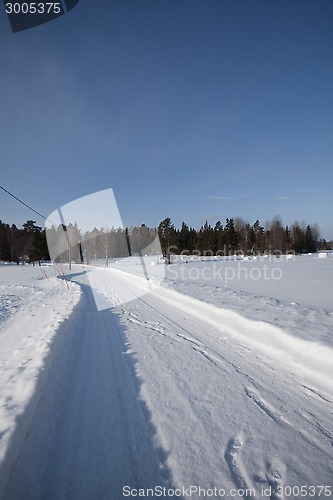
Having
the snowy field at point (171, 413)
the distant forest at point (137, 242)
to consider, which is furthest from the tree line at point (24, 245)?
the snowy field at point (171, 413)

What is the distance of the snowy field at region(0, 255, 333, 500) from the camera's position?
76.3 inches

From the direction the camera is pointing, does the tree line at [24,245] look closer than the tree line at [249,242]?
Yes

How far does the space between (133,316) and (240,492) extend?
18.1ft

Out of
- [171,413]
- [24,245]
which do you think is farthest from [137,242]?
[171,413]

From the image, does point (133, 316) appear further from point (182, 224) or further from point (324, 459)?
point (182, 224)

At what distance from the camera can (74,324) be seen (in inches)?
248

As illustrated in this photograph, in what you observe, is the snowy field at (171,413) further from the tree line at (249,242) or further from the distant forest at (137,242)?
the tree line at (249,242)

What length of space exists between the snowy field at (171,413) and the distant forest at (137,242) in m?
42.8

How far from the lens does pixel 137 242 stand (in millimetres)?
65688

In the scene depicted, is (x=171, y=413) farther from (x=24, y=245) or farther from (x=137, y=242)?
(x=137, y=242)

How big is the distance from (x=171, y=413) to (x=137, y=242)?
63756mm

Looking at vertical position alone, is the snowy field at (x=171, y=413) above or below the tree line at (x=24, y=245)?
below

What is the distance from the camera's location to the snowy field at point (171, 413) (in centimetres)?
194

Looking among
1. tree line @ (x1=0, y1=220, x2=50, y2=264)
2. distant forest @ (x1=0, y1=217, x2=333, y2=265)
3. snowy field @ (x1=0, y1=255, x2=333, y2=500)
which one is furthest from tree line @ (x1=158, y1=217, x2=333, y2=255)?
snowy field @ (x1=0, y1=255, x2=333, y2=500)
